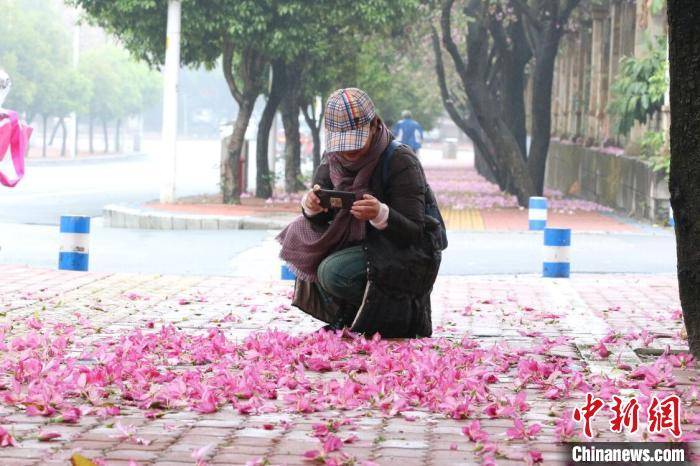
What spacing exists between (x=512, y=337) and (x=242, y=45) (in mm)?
18632

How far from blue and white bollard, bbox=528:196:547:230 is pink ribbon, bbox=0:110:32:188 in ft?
31.3

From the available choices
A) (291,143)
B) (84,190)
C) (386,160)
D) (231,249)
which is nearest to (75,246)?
(231,249)

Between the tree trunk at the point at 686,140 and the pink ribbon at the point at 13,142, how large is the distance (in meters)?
6.95

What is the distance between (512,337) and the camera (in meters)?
9.82

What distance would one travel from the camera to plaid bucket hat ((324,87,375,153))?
850cm

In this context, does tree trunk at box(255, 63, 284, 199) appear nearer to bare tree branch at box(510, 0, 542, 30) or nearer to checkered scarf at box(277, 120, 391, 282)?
bare tree branch at box(510, 0, 542, 30)

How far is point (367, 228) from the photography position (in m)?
8.83

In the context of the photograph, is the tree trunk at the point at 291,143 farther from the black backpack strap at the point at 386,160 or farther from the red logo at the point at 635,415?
the red logo at the point at 635,415

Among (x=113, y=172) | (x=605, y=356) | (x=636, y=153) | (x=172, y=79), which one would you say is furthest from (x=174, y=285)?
Result: (x=113, y=172)

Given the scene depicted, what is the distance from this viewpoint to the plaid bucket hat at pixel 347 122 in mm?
8500

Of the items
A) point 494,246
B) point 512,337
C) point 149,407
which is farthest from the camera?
point 494,246

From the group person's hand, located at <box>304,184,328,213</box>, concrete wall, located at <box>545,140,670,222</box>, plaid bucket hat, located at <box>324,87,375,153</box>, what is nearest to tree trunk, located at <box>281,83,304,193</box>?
concrete wall, located at <box>545,140,670,222</box>

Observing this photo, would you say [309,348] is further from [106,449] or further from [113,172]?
[113,172]

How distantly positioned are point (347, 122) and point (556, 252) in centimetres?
667
